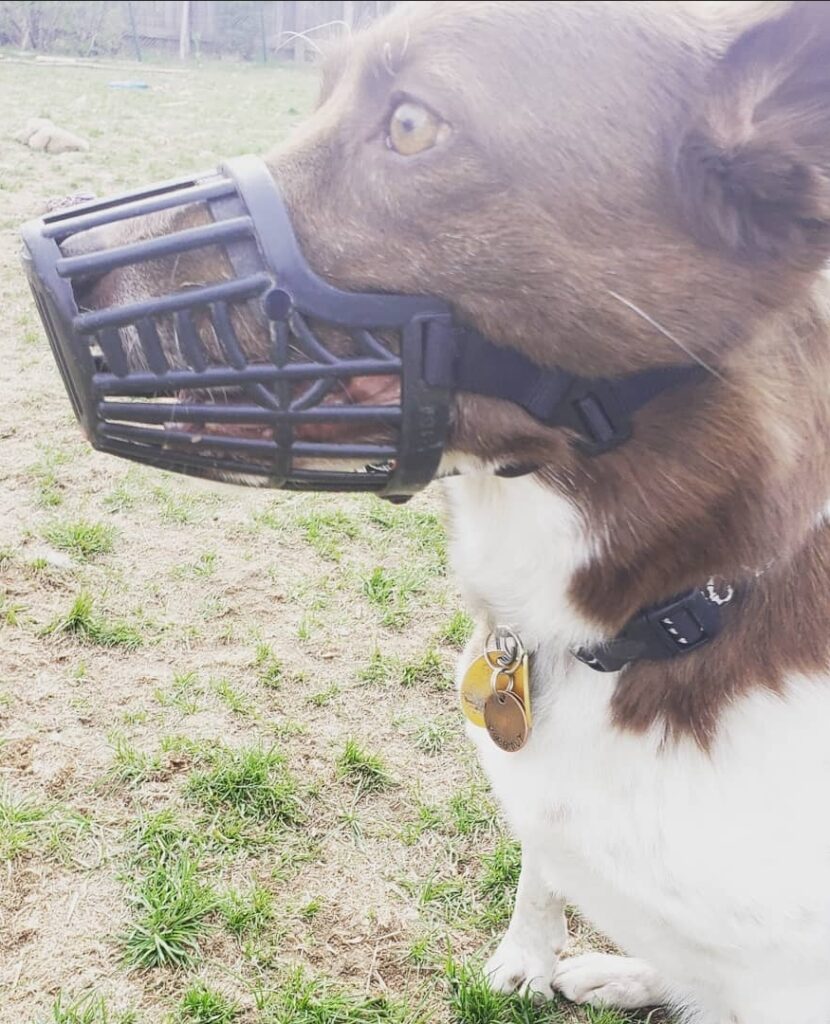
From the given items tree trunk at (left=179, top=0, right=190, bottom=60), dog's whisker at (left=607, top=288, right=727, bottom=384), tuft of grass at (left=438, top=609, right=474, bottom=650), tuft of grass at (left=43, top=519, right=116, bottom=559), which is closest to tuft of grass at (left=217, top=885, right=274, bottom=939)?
tuft of grass at (left=438, top=609, right=474, bottom=650)

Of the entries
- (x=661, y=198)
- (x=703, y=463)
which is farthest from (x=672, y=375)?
(x=661, y=198)

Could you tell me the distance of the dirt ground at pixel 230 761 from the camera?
2.40 metres

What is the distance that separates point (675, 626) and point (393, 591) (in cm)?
219

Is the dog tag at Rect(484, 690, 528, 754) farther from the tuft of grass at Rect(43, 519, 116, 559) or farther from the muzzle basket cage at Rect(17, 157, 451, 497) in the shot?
the tuft of grass at Rect(43, 519, 116, 559)

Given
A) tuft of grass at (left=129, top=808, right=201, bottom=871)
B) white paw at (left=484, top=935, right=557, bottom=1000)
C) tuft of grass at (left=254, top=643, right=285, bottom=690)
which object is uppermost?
white paw at (left=484, top=935, right=557, bottom=1000)

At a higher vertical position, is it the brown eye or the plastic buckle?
the brown eye

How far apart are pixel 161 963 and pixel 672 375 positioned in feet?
6.35

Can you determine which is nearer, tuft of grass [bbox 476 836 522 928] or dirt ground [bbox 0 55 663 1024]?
dirt ground [bbox 0 55 663 1024]

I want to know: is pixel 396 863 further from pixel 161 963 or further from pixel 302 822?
pixel 161 963

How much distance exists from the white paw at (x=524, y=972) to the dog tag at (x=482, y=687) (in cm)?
74

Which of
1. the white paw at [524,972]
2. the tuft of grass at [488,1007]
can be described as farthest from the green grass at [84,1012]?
the white paw at [524,972]

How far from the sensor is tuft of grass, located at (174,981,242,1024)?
228cm

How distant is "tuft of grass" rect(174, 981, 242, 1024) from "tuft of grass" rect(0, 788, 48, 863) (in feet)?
A: 2.16

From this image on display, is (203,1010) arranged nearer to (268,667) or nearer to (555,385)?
(268,667)
